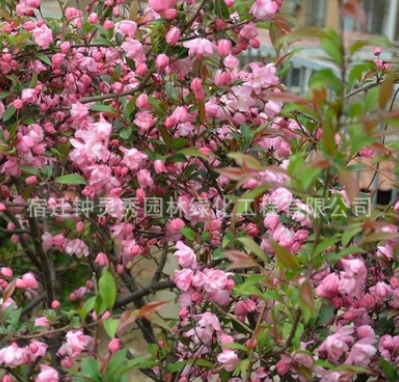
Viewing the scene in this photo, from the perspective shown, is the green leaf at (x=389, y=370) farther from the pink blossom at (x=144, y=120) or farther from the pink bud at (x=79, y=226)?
the pink bud at (x=79, y=226)

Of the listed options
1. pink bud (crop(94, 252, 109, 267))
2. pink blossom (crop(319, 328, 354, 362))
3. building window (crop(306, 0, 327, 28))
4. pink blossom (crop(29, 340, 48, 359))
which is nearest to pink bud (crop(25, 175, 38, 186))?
pink bud (crop(94, 252, 109, 267))

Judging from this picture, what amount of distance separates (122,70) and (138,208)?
1.29ft

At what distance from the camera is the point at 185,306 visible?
161cm

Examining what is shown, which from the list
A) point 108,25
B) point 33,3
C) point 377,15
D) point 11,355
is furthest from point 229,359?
point 377,15

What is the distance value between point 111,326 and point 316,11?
10.9 m

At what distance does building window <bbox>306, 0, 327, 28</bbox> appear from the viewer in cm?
1117

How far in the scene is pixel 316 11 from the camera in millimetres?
11484

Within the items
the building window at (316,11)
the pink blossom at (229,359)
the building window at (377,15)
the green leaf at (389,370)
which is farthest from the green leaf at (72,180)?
the building window at (316,11)

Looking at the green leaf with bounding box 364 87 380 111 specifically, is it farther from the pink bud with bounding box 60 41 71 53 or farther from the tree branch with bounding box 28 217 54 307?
the tree branch with bounding box 28 217 54 307

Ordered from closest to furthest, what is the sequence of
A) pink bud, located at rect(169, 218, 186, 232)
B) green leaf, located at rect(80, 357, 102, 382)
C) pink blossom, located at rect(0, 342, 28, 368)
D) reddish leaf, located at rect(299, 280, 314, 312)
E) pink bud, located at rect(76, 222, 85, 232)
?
1. reddish leaf, located at rect(299, 280, 314, 312)
2. green leaf, located at rect(80, 357, 102, 382)
3. pink blossom, located at rect(0, 342, 28, 368)
4. pink bud, located at rect(169, 218, 186, 232)
5. pink bud, located at rect(76, 222, 85, 232)

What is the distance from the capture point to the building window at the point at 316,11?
11172 mm

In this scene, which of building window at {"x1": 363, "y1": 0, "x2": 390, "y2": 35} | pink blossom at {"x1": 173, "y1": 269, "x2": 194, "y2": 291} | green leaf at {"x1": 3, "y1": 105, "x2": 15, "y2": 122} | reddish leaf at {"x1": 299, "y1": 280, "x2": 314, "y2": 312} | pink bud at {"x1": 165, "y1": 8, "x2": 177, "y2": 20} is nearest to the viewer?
reddish leaf at {"x1": 299, "y1": 280, "x2": 314, "y2": 312}

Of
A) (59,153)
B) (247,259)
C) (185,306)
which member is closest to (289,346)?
(247,259)

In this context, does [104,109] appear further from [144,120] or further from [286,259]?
[286,259]
